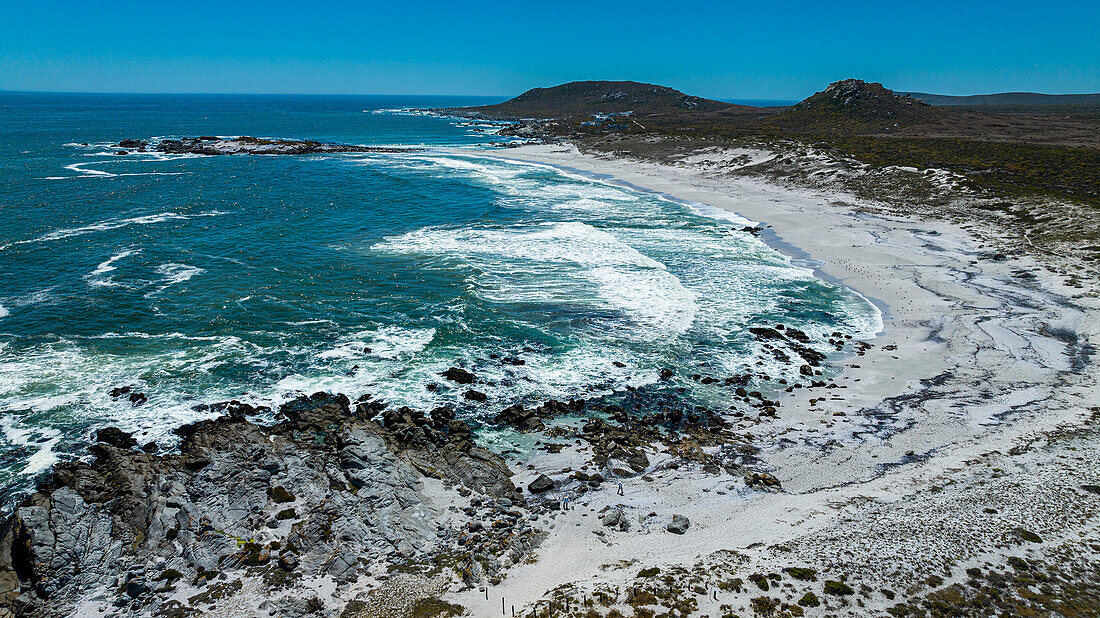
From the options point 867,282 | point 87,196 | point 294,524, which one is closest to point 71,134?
point 87,196

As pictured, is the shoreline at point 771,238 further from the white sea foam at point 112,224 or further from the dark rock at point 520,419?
the white sea foam at point 112,224

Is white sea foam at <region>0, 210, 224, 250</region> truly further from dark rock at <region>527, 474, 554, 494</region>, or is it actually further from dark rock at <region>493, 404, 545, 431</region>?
dark rock at <region>527, 474, 554, 494</region>

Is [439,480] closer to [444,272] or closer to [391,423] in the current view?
[391,423]

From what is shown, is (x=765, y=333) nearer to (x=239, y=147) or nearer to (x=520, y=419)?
(x=520, y=419)

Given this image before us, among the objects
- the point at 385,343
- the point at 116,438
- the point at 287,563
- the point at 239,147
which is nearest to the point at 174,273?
the point at 385,343

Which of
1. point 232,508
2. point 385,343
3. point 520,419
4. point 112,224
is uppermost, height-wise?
point 112,224

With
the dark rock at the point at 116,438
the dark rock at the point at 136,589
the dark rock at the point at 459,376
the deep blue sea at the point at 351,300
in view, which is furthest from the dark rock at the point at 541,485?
the dark rock at the point at 116,438

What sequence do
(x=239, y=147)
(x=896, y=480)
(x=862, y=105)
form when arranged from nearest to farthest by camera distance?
(x=896, y=480) < (x=239, y=147) < (x=862, y=105)
